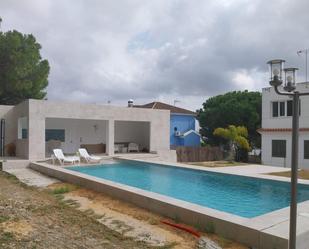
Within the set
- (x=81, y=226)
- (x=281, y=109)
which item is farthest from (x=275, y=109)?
(x=81, y=226)

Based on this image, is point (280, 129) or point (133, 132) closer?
point (280, 129)

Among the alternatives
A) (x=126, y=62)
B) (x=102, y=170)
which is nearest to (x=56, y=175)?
(x=102, y=170)

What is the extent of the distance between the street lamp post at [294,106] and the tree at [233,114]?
3207cm

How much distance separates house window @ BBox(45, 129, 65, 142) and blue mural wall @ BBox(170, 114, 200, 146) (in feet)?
51.1

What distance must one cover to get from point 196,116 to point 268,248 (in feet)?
120

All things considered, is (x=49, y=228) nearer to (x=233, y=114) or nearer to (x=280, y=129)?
(x=280, y=129)

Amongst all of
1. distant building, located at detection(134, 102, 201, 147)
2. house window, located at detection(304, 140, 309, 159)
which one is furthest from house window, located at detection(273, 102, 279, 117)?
distant building, located at detection(134, 102, 201, 147)

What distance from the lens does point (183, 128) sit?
4138cm

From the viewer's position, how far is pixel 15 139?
81.8ft

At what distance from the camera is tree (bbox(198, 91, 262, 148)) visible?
37125 millimetres

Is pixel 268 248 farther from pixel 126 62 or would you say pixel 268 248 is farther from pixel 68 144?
pixel 68 144

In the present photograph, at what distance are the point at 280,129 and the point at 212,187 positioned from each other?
15.9 m

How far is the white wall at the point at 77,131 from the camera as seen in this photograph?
27.1m

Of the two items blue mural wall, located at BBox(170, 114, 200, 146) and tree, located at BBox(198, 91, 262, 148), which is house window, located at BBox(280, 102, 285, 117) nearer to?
tree, located at BBox(198, 91, 262, 148)
